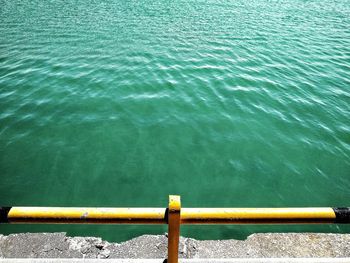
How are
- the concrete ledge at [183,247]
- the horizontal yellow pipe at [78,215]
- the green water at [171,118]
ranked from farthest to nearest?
1. the green water at [171,118]
2. the concrete ledge at [183,247]
3. the horizontal yellow pipe at [78,215]

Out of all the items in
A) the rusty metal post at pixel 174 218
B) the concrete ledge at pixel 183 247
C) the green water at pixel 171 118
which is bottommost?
the green water at pixel 171 118

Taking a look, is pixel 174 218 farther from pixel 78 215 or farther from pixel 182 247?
pixel 182 247

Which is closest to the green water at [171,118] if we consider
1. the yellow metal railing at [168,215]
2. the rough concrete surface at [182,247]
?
the rough concrete surface at [182,247]

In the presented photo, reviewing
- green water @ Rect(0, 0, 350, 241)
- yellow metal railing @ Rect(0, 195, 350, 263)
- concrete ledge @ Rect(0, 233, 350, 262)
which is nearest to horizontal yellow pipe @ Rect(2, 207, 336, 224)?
yellow metal railing @ Rect(0, 195, 350, 263)

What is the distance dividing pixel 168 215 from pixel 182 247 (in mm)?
2178

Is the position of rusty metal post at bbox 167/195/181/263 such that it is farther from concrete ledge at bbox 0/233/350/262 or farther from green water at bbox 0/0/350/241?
green water at bbox 0/0/350/241

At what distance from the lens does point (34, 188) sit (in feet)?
20.7

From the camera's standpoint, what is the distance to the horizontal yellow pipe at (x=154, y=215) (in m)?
2.10

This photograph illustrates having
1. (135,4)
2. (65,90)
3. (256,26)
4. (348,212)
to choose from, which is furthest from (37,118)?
(135,4)

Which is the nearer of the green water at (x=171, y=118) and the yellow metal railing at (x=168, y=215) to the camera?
the yellow metal railing at (x=168, y=215)

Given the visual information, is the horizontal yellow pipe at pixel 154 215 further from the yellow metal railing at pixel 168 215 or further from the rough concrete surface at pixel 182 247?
the rough concrete surface at pixel 182 247

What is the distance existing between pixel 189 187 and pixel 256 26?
15024 millimetres

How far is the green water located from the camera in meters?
6.32

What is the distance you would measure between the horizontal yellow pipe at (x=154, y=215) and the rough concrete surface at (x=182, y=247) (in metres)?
2.07
